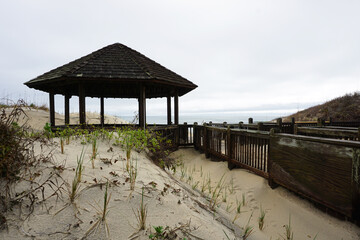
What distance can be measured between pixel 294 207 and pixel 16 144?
472 centimetres

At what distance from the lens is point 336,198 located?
3070mm

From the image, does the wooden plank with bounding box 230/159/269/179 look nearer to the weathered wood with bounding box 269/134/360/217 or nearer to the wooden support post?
the weathered wood with bounding box 269/134/360/217

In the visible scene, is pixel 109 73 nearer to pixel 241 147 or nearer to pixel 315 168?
pixel 241 147

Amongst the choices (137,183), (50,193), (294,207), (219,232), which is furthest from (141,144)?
(294,207)

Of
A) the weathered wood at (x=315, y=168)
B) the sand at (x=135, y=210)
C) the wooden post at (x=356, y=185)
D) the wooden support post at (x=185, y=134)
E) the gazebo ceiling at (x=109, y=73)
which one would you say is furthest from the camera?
the wooden support post at (x=185, y=134)

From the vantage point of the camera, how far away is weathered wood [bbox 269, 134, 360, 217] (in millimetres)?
2953

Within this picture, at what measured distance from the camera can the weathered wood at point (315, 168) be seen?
9.69 feet

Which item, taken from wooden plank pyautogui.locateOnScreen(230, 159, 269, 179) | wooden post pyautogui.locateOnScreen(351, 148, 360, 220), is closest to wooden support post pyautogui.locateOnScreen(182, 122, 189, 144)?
wooden plank pyautogui.locateOnScreen(230, 159, 269, 179)

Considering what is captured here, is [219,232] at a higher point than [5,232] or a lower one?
lower

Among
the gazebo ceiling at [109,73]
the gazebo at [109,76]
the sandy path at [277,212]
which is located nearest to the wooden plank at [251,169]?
A: the sandy path at [277,212]

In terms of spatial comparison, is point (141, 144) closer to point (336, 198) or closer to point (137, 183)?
point (137, 183)

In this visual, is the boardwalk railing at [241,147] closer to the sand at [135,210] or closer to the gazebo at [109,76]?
the sand at [135,210]

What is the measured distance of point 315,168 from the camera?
11.2ft

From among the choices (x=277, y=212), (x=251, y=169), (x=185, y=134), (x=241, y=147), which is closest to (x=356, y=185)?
(x=277, y=212)
